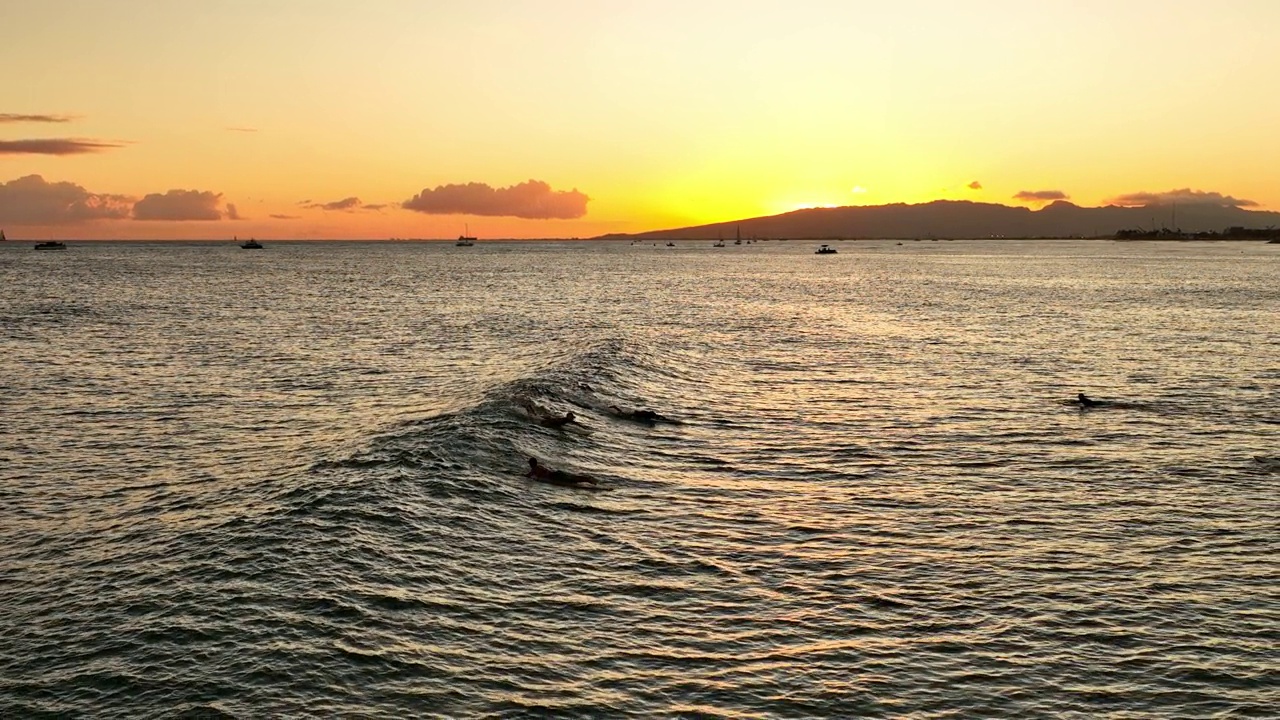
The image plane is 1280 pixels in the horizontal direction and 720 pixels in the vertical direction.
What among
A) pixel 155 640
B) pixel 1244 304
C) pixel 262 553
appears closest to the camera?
pixel 155 640

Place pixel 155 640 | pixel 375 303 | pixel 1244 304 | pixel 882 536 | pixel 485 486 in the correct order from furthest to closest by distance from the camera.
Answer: pixel 375 303 < pixel 1244 304 < pixel 485 486 < pixel 882 536 < pixel 155 640

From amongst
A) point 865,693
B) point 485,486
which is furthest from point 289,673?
point 485,486

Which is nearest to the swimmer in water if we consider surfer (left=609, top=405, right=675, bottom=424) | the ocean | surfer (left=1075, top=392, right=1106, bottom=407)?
the ocean

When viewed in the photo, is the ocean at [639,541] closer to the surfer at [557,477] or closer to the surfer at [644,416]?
the surfer at [557,477]

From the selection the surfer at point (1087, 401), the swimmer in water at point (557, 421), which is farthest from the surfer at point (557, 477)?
the surfer at point (1087, 401)

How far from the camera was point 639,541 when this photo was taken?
74.5 feet

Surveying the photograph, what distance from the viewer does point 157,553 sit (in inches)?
842

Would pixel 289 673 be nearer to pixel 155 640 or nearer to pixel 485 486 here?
pixel 155 640

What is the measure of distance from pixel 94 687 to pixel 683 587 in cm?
1038

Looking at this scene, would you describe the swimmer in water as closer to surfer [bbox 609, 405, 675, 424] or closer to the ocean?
the ocean

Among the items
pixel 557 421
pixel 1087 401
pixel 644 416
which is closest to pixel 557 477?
pixel 557 421

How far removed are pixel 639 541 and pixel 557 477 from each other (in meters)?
6.19

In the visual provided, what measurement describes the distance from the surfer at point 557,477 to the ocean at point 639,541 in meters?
0.35

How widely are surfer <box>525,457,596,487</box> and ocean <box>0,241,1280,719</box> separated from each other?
0.35 m
